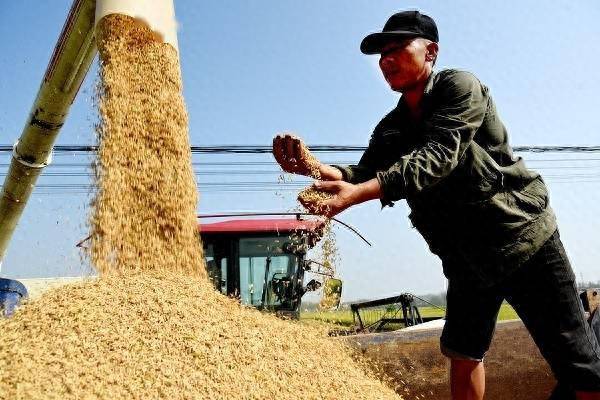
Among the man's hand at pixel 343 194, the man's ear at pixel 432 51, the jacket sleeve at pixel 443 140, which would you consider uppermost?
the man's ear at pixel 432 51

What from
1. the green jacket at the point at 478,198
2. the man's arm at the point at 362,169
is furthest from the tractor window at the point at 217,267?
the green jacket at the point at 478,198

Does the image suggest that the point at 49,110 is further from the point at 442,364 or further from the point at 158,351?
the point at 442,364

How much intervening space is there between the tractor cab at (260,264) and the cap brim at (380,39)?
11.4 feet

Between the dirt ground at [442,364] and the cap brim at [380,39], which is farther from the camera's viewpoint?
the dirt ground at [442,364]

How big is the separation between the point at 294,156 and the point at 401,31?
23.3 inches

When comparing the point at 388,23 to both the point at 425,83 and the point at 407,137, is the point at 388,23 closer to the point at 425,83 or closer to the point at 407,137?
the point at 425,83

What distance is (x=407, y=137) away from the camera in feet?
6.64

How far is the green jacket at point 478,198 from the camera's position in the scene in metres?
1.68

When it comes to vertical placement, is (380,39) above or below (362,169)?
above

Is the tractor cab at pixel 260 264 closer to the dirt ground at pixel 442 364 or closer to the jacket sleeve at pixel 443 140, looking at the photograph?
the dirt ground at pixel 442 364

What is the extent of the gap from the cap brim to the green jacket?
7.5 inches

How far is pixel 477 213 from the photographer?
5.90 ft

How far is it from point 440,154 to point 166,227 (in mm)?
1565

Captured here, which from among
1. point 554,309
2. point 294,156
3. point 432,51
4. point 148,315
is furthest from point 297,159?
point 554,309
